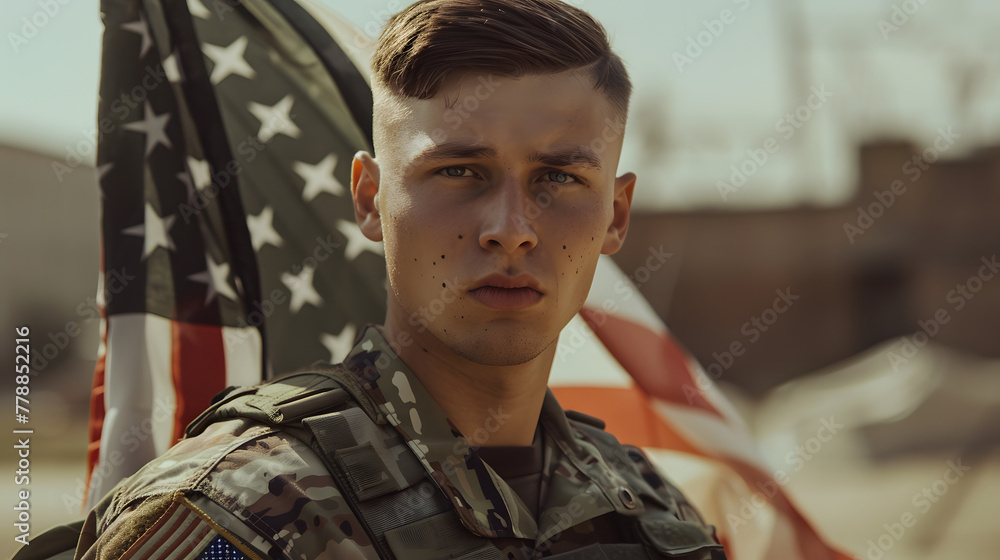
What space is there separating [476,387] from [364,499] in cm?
46

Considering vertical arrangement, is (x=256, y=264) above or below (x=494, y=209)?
below

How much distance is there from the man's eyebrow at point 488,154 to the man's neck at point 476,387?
1.38ft

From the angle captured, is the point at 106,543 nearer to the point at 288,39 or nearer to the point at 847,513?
the point at 288,39

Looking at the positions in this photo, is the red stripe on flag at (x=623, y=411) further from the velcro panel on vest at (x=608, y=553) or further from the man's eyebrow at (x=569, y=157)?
the man's eyebrow at (x=569, y=157)

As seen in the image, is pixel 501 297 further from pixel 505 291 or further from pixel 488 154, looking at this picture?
pixel 488 154

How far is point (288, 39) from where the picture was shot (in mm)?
2646

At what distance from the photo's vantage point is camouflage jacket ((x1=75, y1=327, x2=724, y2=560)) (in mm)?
1357

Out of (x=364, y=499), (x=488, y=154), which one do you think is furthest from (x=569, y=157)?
(x=364, y=499)

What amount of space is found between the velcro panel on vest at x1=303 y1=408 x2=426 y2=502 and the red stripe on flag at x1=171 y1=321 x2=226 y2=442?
3.11 feet

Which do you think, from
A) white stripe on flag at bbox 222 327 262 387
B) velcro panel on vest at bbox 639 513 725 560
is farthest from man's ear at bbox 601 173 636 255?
white stripe on flag at bbox 222 327 262 387

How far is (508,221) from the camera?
5.25ft

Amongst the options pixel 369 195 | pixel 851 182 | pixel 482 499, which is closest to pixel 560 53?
pixel 369 195

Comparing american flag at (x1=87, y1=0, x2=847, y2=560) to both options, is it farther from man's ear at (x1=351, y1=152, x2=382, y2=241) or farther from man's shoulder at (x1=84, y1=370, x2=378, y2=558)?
man's shoulder at (x1=84, y1=370, x2=378, y2=558)

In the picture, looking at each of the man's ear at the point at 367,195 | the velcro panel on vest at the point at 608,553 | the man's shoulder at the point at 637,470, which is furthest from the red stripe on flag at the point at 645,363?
the man's ear at the point at 367,195
